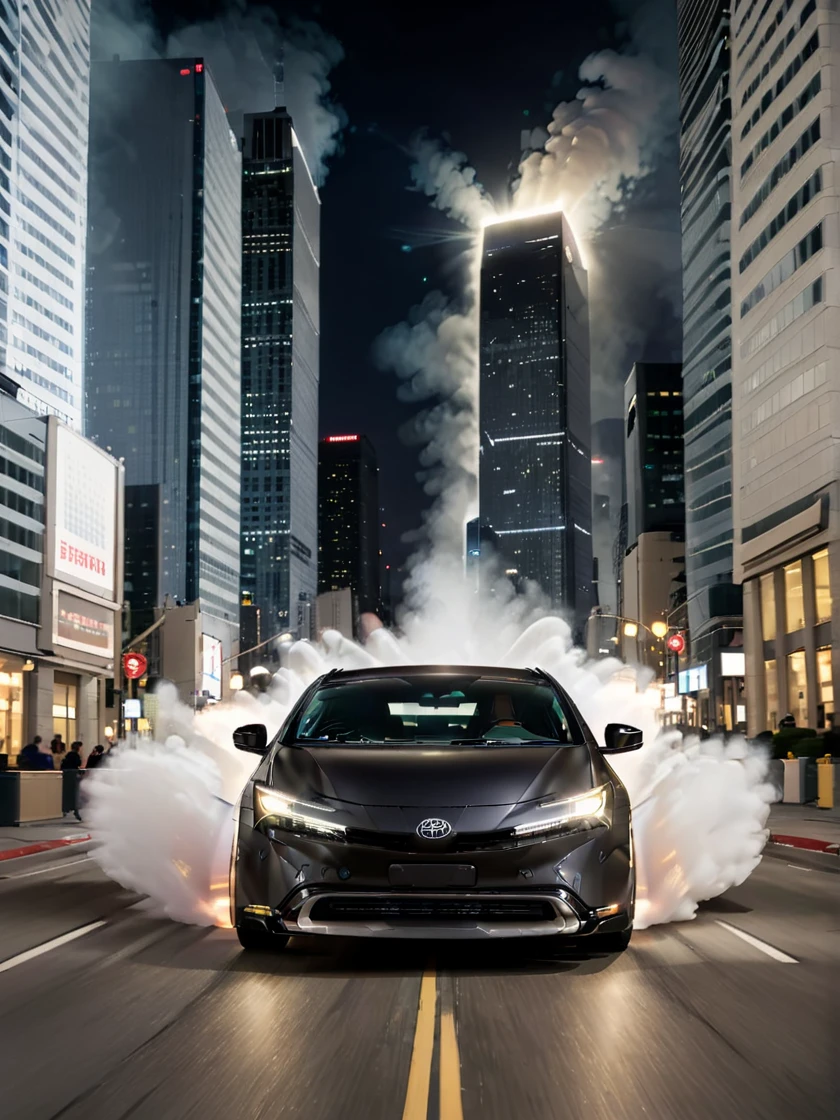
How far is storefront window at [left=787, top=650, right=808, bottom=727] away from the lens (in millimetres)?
63750

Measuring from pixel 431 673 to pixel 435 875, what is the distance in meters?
2.24

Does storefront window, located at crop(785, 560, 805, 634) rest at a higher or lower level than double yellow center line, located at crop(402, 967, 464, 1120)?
higher

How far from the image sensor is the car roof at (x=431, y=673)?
8.45 metres

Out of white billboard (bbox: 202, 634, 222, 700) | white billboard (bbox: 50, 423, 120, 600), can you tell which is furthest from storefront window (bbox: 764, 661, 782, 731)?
white billboard (bbox: 202, 634, 222, 700)

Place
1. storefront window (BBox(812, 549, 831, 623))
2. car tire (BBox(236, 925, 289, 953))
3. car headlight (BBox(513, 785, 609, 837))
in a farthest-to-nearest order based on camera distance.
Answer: storefront window (BBox(812, 549, 831, 623)), car tire (BBox(236, 925, 289, 953)), car headlight (BBox(513, 785, 609, 837))

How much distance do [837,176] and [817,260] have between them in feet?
11.8

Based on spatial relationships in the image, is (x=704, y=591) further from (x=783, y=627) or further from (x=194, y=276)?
(x=194, y=276)

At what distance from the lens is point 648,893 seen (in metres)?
8.81

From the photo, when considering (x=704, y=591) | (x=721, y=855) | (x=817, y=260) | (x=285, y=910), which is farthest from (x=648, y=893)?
(x=704, y=591)

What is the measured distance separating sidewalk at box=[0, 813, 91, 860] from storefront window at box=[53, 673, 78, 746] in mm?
44127

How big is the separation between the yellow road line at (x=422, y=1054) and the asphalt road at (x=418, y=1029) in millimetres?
15

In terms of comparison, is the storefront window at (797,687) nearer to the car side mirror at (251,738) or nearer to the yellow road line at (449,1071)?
the car side mirror at (251,738)

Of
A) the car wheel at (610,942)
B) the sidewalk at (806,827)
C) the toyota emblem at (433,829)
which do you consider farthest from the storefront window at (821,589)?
the toyota emblem at (433,829)

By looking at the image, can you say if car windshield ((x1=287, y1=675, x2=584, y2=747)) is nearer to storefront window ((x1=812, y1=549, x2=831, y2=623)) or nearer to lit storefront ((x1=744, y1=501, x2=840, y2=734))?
lit storefront ((x1=744, y1=501, x2=840, y2=734))
